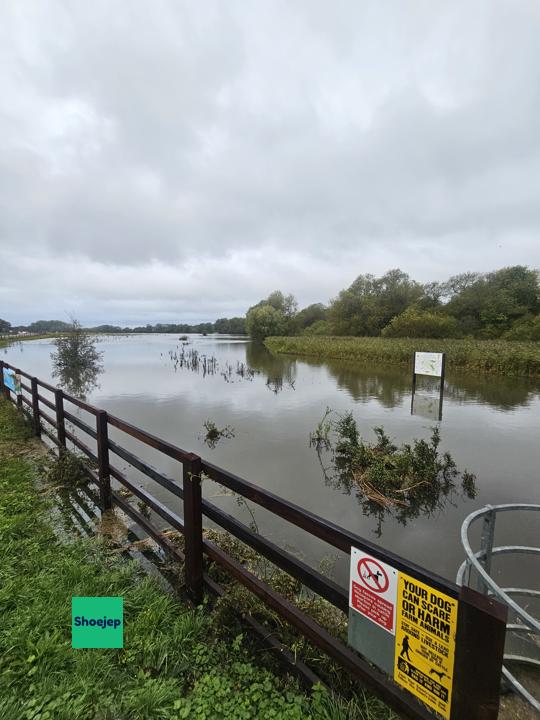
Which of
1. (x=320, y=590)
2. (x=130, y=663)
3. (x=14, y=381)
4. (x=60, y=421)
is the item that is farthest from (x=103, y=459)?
(x=14, y=381)

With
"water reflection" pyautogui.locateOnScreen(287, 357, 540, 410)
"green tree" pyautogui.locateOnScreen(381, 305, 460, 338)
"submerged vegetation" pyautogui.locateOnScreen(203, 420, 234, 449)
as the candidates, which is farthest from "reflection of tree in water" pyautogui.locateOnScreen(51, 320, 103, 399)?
"green tree" pyautogui.locateOnScreen(381, 305, 460, 338)

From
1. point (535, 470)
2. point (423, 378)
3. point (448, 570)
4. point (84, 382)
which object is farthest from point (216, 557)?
point (423, 378)

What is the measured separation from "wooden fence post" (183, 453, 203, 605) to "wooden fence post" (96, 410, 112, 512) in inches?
65.1

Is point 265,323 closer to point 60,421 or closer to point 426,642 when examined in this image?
point 60,421

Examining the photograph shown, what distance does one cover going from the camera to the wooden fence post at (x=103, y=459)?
3.47 meters

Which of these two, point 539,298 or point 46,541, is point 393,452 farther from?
point 539,298

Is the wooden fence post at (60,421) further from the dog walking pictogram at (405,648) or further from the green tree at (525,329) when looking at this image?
the green tree at (525,329)

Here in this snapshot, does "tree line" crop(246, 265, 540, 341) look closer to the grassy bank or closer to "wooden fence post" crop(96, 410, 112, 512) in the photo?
the grassy bank

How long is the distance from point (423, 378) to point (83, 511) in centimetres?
1494

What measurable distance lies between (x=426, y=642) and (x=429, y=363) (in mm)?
8464

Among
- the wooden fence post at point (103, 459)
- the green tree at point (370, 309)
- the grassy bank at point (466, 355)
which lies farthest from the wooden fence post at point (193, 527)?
the green tree at point (370, 309)

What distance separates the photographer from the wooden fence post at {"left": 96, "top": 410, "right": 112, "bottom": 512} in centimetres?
347

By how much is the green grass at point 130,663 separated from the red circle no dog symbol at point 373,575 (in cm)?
69
